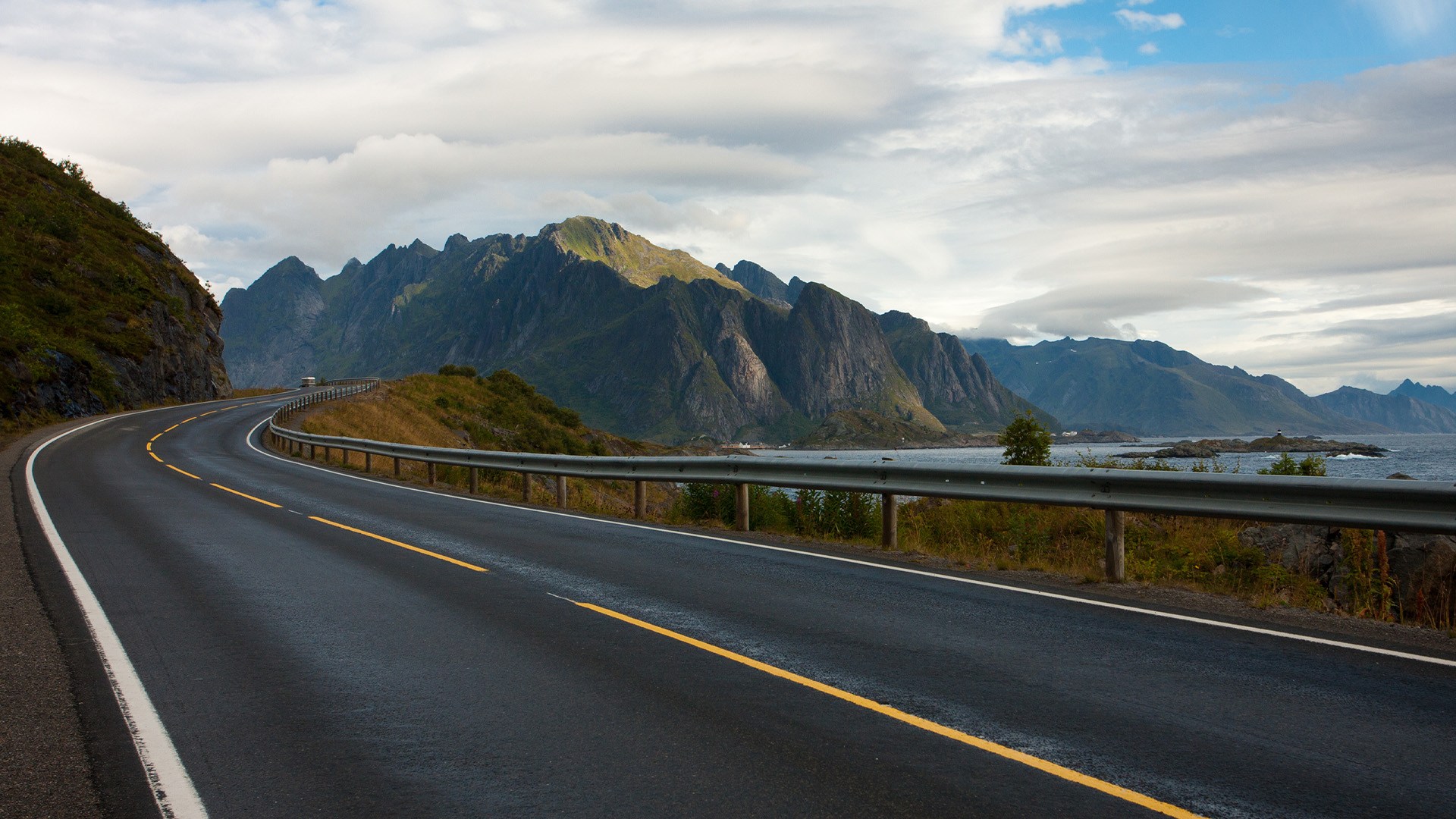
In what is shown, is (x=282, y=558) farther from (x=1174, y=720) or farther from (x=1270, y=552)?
(x=1270, y=552)

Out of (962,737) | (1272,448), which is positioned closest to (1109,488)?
(962,737)

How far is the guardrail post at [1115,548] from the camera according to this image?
872cm

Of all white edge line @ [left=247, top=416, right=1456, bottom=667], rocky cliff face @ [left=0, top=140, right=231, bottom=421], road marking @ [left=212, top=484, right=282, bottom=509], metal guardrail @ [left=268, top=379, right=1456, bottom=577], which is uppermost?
rocky cliff face @ [left=0, top=140, right=231, bottom=421]

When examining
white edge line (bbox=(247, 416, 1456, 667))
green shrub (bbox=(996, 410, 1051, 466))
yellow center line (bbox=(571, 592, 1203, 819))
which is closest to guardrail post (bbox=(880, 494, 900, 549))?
white edge line (bbox=(247, 416, 1456, 667))

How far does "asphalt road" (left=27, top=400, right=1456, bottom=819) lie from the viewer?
3730 mm

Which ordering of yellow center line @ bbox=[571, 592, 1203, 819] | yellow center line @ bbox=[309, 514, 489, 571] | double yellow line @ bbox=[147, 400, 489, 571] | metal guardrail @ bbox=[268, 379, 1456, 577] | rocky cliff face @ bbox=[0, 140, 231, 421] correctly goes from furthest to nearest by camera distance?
rocky cliff face @ bbox=[0, 140, 231, 421], double yellow line @ bbox=[147, 400, 489, 571], yellow center line @ bbox=[309, 514, 489, 571], metal guardrail @ bbox=[268, 379, 1456, 577], yellow center line @ bbox=[571, 592, 1203, 819]

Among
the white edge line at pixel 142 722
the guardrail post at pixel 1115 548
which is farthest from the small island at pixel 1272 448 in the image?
the white edge line at pixel 142 722

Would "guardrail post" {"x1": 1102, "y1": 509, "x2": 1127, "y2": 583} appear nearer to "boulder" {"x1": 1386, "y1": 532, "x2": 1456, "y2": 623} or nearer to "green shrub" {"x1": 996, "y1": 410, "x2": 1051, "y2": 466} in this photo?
"boulder" {"x1": 1386, "y1": 532, "x2": 1456, "y2": 623}

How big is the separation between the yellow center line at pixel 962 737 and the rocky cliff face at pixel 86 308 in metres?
41.2

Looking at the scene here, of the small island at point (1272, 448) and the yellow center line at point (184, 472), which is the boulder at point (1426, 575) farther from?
the small island at point (1272, 448)

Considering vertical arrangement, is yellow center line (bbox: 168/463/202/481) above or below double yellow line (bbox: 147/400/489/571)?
above

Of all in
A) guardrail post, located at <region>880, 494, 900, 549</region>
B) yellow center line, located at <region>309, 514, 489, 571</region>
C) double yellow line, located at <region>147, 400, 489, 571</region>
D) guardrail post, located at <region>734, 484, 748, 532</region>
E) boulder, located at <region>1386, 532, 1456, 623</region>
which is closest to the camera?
boulder, located at <region>1386, 532, 1456, 623</region>

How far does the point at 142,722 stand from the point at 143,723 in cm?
3

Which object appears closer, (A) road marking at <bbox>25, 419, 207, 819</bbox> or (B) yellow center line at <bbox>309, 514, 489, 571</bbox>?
(A) road marking at <bbox>25, 419, 207, 819</bbox>
